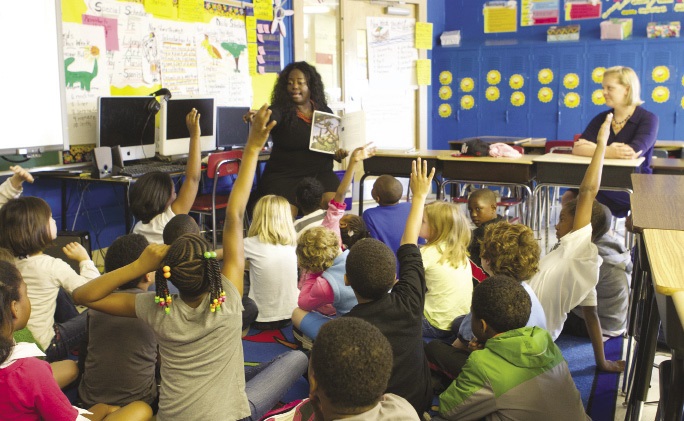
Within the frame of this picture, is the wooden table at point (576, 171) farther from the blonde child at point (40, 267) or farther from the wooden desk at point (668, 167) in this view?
the blonde child at point (40, 267)

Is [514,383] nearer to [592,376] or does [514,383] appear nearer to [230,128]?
[592,376]

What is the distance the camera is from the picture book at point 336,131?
4.53 m

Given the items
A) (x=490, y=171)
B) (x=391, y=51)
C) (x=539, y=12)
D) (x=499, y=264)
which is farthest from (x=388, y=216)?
(x=539, y=12)

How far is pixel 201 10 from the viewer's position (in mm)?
5641

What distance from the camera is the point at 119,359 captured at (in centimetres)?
214

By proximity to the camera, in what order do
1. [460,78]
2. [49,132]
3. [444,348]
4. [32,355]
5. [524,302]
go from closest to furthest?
1. [32,355]
2. [524,302]
3. [444,348]
4. [49,132]
5. [460,78]

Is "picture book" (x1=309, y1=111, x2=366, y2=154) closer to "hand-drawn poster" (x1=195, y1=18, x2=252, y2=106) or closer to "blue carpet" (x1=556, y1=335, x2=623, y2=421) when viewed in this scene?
"hand-drawn poster" (x1=195, y1=18, x2=252, y2=106)

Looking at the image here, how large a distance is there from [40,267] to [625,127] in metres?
3.59

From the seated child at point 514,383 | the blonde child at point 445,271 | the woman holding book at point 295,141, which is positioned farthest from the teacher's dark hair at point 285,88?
the seated child at point 514,383

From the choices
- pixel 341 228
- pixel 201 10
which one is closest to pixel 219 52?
pixel 201 10

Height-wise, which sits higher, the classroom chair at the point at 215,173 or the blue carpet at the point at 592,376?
the classroom chair at the point at 215,173

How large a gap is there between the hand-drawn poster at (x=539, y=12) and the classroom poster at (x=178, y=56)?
4.40 metres

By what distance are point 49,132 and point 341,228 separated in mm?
2155

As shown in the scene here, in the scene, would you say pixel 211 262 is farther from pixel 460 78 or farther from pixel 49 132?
pixel 460 78
